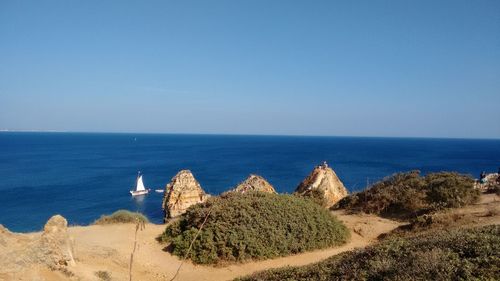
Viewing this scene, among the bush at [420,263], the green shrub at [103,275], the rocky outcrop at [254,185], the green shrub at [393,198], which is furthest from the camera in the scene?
the rocky outcrop at [254,185]

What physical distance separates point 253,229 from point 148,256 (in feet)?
14.1

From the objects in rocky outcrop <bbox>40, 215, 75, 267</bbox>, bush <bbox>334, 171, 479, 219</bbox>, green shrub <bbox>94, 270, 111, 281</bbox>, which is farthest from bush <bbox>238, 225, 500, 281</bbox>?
bush <bbox>334, 171, 479, 219</bbox>

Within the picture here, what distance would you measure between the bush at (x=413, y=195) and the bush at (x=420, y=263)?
415 inches

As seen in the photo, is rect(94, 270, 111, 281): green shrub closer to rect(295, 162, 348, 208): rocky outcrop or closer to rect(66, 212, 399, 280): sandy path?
rect(66, 212, 399, 280): sandy path

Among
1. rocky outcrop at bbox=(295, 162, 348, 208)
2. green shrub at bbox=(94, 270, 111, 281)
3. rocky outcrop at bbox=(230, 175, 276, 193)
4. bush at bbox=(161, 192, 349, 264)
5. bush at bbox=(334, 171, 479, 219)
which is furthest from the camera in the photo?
rocky outcrop at bbox=(230, 175, 276, 193)

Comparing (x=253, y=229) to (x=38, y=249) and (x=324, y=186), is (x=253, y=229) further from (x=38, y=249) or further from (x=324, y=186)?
(x=324, y=186)

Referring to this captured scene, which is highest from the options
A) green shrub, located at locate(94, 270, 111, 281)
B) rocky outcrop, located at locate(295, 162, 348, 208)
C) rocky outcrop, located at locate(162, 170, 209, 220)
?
rocky outcrop, located at locate(295, 162, 348, 208)

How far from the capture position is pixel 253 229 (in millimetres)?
15703

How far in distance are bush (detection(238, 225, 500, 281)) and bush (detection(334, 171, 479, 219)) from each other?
1053 cm

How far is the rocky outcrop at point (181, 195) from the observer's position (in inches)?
1225

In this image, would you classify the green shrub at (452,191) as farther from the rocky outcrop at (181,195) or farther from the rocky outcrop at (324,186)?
the rocky outcrop at (181,195)

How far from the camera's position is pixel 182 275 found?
1396 cm

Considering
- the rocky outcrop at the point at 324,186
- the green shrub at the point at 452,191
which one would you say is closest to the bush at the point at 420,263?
the green shrub at the point at 452,191

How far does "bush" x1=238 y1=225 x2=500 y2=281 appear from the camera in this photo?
668 cm
